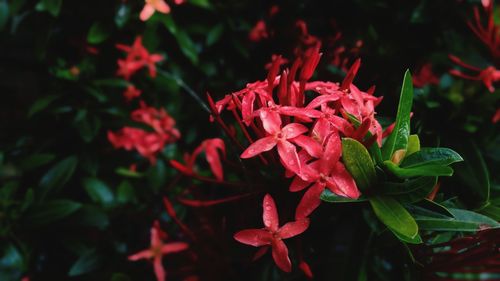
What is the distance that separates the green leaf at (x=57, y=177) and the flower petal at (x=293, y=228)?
0.72 meters

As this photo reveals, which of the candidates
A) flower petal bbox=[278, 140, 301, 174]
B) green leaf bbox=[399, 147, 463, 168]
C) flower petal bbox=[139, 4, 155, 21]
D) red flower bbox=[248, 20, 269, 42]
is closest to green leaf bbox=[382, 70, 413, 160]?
green leaf bbox=[399, 147, 463, 168]

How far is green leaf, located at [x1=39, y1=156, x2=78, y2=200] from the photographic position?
1146 millimetres

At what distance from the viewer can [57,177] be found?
116 centimetres

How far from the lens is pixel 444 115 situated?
1001 mm

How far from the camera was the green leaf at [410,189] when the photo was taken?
0.57 metres

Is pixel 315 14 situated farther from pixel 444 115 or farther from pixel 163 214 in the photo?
pixel 163 214

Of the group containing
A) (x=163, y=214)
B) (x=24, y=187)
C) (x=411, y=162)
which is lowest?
(x=163, y=214)

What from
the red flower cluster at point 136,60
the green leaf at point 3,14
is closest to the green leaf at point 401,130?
the red flower cluster at point 136,60

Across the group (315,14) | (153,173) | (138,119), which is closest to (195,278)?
(153,173)

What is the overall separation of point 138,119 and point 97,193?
23 cm

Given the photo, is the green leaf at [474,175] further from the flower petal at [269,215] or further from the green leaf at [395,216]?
the flower petal at [269,215]

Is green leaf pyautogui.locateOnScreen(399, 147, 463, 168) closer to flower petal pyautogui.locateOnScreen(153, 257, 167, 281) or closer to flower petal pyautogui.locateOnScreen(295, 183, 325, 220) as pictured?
flower petal pyautogui.locateOnScreen(295, 183, 325, 220)

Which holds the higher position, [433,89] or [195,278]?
[433,89]

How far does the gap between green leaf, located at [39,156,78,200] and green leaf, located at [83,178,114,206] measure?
66 millimetres
